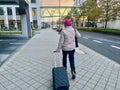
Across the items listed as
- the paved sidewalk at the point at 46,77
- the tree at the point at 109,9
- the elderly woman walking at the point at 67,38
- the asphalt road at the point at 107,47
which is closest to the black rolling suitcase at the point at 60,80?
the paved sidewalk at the point at 46,77

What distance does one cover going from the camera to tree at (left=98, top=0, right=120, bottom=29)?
24.3 meters

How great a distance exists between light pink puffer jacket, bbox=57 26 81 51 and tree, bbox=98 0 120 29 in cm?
2110

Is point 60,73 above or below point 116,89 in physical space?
above

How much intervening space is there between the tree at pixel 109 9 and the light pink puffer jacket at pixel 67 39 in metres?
21.1

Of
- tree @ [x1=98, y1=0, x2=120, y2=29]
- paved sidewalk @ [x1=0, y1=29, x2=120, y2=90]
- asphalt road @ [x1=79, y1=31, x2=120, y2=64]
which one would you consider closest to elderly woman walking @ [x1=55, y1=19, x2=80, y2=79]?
paved sidewalk @ [x1=0, y1=29, x2=120, y2=90]

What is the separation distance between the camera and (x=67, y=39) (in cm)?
458

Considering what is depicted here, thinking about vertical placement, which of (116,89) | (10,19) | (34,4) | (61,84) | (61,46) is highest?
(34,4)

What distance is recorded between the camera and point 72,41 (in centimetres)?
466

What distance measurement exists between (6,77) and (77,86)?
7.80 ft

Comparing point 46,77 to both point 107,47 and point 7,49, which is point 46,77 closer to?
point 7,49

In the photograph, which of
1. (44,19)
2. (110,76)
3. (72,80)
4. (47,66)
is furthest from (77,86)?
(44,19)

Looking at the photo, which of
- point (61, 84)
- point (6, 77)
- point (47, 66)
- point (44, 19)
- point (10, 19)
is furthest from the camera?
point (44, 19)

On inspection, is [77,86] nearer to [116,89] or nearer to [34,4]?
[116,89]

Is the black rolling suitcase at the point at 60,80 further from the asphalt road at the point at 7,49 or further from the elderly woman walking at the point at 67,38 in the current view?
the asphalt road at the point at 7,49
